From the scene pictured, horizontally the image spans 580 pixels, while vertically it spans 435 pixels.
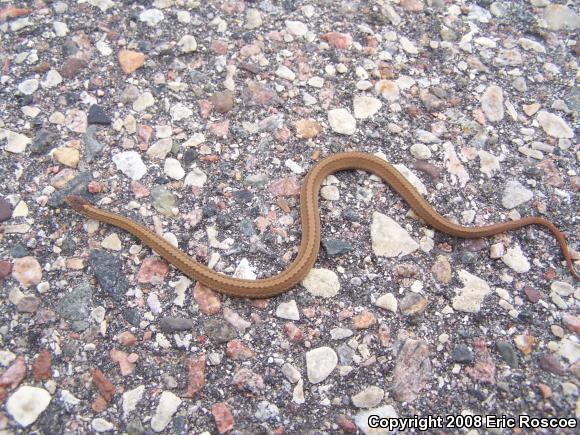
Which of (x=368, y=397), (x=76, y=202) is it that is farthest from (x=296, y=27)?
(x=368, y=397)

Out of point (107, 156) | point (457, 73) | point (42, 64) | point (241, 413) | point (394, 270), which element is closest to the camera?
point (241, 413)

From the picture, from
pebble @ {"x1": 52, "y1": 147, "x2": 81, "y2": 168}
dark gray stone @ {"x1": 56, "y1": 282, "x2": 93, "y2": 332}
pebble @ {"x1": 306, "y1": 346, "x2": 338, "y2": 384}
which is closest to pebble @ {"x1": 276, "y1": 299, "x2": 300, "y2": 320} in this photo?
pebble @ {"x1": 306, "y1": 346, "x2": 338, "y2": 384}

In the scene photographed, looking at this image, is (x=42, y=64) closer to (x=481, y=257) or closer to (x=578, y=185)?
(x=481, y=257)

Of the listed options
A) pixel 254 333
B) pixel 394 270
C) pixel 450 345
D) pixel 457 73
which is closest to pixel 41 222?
pixel 254 333

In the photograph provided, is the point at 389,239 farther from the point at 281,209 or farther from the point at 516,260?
the point at 516,260

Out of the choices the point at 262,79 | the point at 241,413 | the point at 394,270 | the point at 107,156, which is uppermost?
the point at 262,79

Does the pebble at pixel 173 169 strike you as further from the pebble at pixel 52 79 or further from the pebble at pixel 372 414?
the pebble at pixel 372 414
